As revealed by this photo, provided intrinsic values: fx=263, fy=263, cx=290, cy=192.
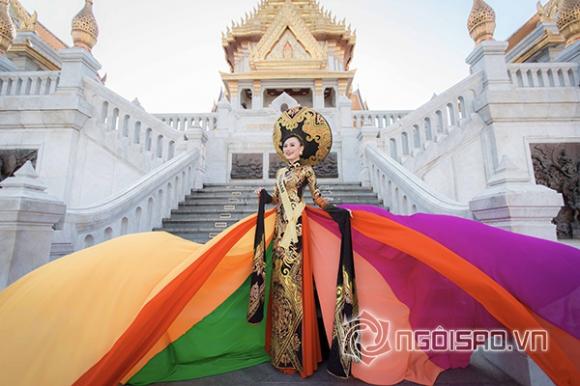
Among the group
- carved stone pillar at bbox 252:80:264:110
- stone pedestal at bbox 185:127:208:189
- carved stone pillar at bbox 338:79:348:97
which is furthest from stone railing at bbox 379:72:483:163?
carved stone pillar at bbox 252:80:264:110

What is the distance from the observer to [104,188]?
22.6 ft

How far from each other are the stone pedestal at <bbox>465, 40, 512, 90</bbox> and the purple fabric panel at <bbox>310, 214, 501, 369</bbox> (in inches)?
282

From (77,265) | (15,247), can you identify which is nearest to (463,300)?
(77,265)

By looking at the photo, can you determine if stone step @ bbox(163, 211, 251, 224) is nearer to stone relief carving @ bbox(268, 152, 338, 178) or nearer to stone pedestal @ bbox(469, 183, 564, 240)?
stone relief carving @ bbox(268, 152, 338, 178)

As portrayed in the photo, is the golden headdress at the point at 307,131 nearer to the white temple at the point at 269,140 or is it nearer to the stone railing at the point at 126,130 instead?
the white temple at the point at 269,140

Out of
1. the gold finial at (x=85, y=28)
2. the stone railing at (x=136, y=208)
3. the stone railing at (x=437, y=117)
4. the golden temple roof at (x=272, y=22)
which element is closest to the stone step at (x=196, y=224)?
the stone railing at (x=136, y=208)

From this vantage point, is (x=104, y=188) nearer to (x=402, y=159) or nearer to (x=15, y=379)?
(x=15, y=379)

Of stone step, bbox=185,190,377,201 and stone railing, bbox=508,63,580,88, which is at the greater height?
stone railing, bbox=508,63,580,88

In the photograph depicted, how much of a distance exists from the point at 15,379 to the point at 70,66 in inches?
338

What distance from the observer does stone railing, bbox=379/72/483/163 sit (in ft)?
23.7

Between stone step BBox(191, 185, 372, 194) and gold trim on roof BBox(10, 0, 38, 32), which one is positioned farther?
gold trim on roof BBox(10, 0, 38, 32)

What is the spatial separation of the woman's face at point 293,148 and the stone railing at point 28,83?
8529 millimetres

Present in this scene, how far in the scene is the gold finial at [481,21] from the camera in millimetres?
7203

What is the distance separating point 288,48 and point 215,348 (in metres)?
20.6
